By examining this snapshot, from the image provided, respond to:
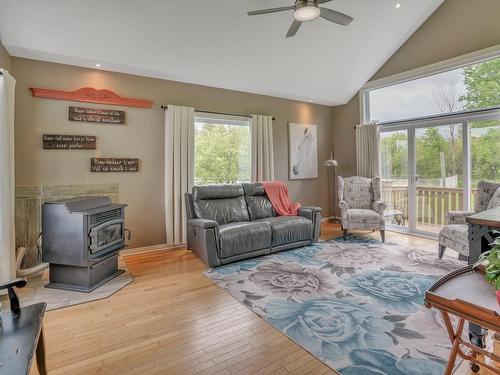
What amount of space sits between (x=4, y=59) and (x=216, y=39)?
8.09 feet

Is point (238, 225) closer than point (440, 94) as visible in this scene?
Yes

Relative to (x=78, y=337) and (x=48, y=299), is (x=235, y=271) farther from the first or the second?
(x=48, y=299)

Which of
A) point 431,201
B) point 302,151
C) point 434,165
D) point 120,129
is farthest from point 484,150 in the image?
point 120,129

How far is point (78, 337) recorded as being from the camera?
2.04 m

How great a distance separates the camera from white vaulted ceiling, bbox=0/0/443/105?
3006mm

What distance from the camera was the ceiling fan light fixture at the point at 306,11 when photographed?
261cm

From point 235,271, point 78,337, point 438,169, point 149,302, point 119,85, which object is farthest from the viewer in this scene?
point 438,169

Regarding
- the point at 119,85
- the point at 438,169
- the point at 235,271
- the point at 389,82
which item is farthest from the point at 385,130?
the point at 119,85

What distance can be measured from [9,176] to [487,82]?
615cm

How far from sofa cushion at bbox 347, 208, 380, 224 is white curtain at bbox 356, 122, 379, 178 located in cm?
115

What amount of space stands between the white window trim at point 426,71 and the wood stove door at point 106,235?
490 cm

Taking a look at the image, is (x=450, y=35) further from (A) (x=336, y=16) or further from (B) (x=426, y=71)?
(A) (x=336, y=16)

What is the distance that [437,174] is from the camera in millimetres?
4645

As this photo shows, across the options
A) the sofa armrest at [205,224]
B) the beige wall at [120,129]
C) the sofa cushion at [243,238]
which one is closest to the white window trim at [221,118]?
the beige wall at [120,129]
